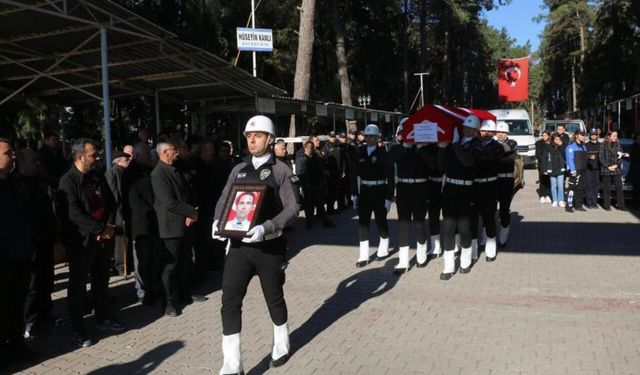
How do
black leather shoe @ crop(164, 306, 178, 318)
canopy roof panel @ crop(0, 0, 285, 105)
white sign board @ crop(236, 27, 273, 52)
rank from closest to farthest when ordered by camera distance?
1. black leather shoe @ crop(164, 306, 178, 318)
2. canopy roof panel @ crop(0, 0, 285, 105)
3. white sign board @ crop(236, 27, 273, 52)

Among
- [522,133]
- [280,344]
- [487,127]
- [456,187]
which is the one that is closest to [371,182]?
[456,187]

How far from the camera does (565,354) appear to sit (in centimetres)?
509

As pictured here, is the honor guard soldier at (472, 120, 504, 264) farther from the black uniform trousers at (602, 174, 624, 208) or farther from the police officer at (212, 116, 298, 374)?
the black uniform trousers at (602, 174, 624, 208)

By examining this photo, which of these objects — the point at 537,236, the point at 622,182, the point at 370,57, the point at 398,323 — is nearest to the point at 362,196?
the point at 398,323

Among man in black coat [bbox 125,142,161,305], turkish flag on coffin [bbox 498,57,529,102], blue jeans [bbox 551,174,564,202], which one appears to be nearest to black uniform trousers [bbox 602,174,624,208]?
blue jeans [bbox 551,174,564,202]

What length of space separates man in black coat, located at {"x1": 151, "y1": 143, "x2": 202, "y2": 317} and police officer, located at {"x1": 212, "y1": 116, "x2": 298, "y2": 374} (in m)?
1.70

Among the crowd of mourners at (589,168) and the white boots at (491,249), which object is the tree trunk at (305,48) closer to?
the crowd of mourners at (589,168)

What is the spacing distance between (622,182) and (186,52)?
420 inches

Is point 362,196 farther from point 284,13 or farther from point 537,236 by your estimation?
point 284,13

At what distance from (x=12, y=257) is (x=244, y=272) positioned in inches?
76.8

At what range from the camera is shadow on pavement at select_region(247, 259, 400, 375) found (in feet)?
18.5

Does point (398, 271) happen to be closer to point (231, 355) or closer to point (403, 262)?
point (403, 262)

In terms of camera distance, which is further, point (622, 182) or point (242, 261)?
point (622, 182)

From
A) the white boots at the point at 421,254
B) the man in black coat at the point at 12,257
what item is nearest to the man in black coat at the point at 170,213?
the man in black coat at the point at 12,257
